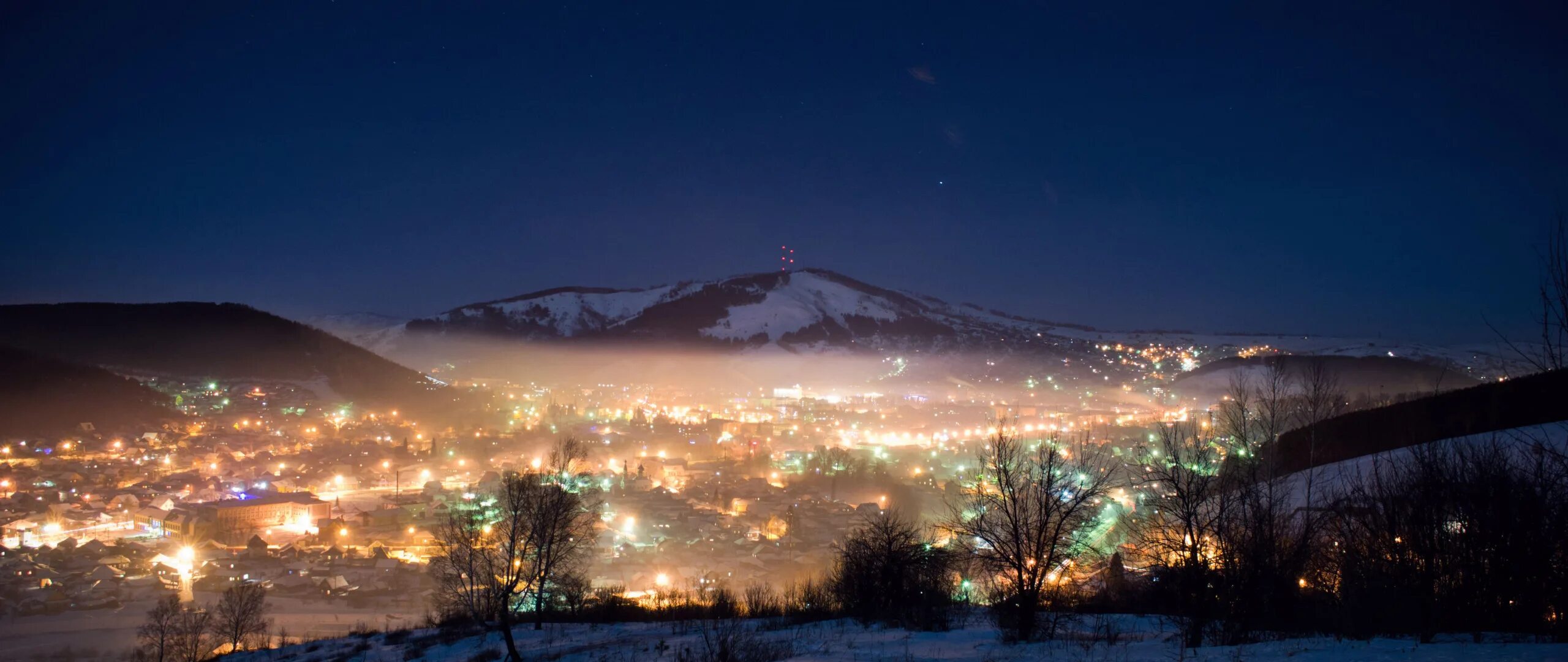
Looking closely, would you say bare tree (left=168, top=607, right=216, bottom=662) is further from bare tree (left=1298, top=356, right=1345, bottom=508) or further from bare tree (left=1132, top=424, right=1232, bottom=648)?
bare tree (left=1298, top=356, right=1345, bottom=508)

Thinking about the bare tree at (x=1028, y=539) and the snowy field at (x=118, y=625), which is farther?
the snowy field at (x=118, y=625)

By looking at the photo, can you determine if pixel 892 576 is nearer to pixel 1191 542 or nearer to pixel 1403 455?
pixel 1191 542

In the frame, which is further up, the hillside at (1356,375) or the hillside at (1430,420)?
the hillside at (1356,375)

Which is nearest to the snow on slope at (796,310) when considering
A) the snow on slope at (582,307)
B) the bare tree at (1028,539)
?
the snow on slope at (582,307)

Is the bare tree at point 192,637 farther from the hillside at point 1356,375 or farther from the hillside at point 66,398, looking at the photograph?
the hillside at point 1356,375

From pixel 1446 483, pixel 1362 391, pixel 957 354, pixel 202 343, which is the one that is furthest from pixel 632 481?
pixel 957 354

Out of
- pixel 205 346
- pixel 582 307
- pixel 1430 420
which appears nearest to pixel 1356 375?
pixel 1430 420

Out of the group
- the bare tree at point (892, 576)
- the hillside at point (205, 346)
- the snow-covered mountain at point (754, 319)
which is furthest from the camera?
the snow-covered mountain at point (754, 319)

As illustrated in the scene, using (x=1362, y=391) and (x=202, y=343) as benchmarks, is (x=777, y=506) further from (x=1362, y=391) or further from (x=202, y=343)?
(x=202, y=343)
